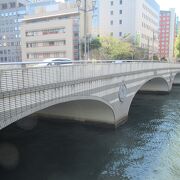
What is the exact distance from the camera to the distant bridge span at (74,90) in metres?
8.07

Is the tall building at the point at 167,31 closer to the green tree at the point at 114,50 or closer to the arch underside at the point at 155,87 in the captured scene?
the green tree at the point at 114,50

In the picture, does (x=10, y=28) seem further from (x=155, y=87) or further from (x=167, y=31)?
(x=155, y=87)

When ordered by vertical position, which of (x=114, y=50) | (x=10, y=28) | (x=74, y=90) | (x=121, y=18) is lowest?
(x=74, y=90)

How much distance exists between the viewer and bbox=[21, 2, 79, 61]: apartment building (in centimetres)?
6050

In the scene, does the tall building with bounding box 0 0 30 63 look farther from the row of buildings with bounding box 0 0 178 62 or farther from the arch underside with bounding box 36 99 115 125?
the arch underside with bounding box 36 99 115 125

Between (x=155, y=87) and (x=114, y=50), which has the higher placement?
(x=114, y=50)

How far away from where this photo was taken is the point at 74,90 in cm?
1158

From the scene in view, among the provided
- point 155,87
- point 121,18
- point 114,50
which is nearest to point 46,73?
point 155,87

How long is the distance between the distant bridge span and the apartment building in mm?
38465

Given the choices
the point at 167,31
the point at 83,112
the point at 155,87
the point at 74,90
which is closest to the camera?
the point at 74,90

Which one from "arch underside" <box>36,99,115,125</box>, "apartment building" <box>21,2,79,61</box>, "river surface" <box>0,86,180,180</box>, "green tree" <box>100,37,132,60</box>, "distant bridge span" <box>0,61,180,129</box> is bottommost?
"river surface" <box>0,86,180,180</box>

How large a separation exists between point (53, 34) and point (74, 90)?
5315cm

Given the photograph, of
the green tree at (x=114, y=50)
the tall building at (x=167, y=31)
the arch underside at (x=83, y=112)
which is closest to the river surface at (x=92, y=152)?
the arch underside at (x=83, y=112)

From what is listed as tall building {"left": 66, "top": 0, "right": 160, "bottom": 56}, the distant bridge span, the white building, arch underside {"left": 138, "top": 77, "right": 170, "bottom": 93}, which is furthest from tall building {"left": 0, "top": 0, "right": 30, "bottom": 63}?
the distant bridge span
